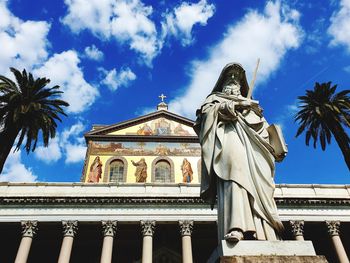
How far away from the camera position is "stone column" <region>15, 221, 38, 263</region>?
1961 centimetres

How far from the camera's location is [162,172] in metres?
28.7

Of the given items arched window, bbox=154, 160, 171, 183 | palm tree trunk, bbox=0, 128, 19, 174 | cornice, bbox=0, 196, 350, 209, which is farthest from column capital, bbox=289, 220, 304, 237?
palm tree trunk, bbox=0, 128, 19, 174

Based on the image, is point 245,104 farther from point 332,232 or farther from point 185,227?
point 332,232

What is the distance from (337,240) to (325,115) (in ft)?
29.0

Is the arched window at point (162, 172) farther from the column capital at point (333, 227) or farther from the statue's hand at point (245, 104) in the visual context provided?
the statue's hand at point (245, 104)

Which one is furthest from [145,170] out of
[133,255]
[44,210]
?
[44,210]

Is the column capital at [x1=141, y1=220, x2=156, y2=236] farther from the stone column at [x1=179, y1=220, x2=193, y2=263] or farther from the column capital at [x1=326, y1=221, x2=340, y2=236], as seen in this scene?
the column capital at [x1=326, y1=221, x2=340, y2=236]

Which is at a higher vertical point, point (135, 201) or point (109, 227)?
point (135, 201)

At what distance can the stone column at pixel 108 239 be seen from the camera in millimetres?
19750

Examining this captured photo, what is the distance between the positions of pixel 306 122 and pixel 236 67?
22.8 m

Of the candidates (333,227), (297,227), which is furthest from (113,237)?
(333,227)

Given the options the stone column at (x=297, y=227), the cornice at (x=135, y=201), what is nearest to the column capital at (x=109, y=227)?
the cornice at (x=135, y=201)

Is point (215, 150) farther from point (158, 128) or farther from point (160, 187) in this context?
point (158, 128)

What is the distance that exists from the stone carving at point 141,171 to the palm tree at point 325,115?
13180mm
